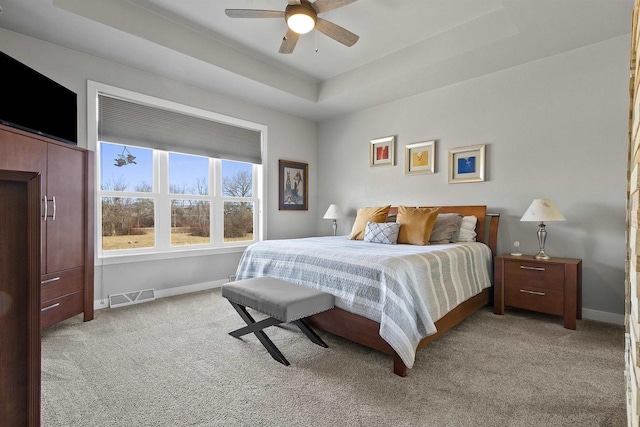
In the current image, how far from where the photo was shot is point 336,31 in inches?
106

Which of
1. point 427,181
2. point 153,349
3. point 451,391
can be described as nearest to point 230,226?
point 153,349

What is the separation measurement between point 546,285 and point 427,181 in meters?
1.80

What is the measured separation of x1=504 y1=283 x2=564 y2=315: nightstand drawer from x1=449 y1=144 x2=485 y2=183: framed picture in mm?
1306

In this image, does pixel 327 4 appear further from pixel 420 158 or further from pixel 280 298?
pixel 420 158

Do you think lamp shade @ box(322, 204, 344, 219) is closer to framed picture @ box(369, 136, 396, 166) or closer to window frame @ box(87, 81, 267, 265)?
framed picture @ box(369, 136, 396, 166)

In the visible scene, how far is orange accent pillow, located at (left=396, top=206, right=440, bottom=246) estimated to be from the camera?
3332mm

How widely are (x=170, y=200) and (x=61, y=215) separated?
4.19 ft

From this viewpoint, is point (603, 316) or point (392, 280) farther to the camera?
point (603, 316)

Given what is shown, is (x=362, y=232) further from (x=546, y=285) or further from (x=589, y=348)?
(x=589, y=348)

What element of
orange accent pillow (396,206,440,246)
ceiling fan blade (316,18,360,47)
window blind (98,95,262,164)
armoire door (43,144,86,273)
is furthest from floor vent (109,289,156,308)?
ceiling fan blade (316,18,360,47)

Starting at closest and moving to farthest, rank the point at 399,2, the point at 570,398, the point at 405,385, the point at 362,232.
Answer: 1. the point at 570,398
2. the point at 405,385
3. the point at 399,2
4. the point at 362,232

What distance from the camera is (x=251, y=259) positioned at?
313 cm

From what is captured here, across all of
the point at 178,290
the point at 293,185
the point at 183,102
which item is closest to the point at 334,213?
the point at 293,185

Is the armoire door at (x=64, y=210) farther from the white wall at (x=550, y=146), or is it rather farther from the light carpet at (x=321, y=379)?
the white wall at (x=550, y=146)
